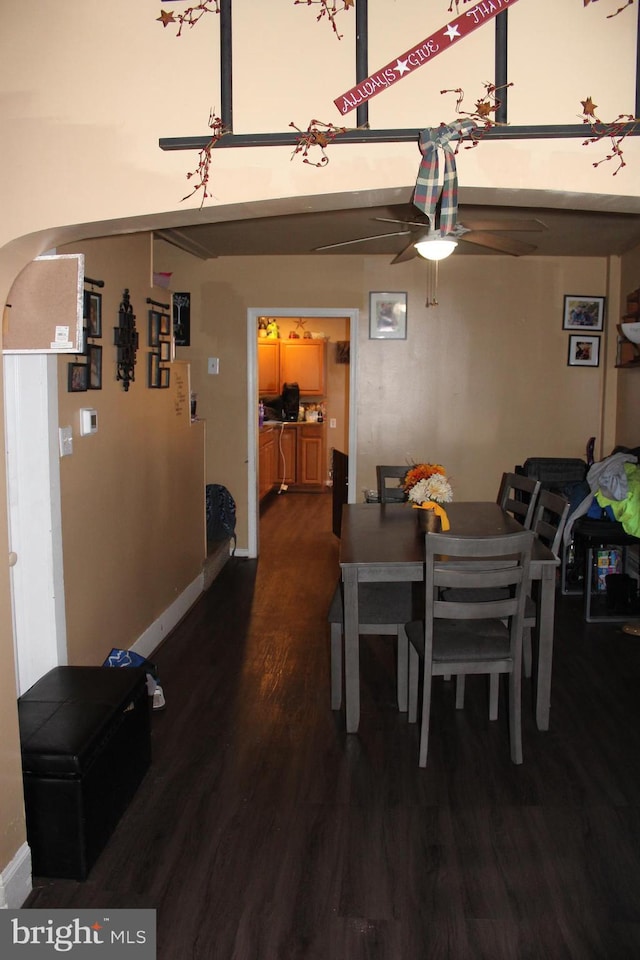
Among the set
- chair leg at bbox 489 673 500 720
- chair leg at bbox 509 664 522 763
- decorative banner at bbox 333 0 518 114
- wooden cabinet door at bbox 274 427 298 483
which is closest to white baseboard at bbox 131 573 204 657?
chair leg at bbox 489 673 500 720

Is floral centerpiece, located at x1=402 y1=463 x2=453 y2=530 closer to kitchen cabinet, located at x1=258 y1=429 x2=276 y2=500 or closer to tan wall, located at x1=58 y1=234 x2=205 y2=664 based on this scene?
tan wall, located at x1=58 y1=234 x2=205 y2=664

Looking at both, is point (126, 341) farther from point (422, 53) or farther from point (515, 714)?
point (515, 714)

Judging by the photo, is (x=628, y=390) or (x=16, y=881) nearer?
(x=16, y=881)

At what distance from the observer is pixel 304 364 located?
32.3 ft

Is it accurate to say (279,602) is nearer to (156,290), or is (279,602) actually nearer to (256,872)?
(156,290)

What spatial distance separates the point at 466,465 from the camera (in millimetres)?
6473

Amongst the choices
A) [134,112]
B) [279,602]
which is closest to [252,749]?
[279,602]

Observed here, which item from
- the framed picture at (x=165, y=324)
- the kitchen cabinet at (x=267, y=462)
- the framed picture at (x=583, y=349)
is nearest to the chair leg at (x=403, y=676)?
the framed picture at (x=165, y=324)

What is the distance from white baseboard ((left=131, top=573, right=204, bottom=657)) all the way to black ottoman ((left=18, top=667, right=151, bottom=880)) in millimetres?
1236

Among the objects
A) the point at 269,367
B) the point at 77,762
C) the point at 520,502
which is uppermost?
the point at 269,367

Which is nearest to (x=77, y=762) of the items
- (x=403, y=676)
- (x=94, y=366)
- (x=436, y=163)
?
(x=403, y=676)

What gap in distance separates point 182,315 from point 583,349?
11.3 feet

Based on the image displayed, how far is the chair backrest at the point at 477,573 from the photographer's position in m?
2.78

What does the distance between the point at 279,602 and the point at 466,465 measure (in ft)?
7.23
